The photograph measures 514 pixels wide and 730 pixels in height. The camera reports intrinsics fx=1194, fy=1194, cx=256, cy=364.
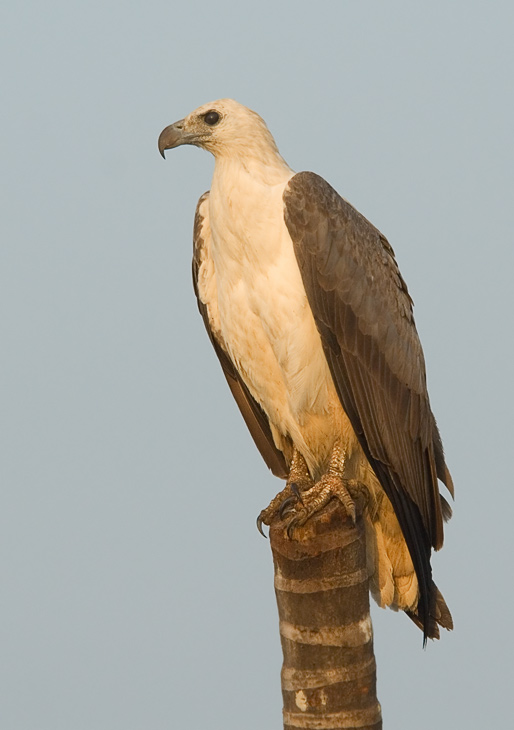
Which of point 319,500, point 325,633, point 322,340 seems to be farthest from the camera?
point 322,340

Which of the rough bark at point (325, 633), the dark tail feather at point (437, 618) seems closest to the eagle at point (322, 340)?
the dark tail feather at point (437, 618)

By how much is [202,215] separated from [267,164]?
0.54 metres

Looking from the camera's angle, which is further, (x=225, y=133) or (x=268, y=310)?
(x=225, y=133)

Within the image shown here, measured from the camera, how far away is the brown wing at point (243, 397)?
7031 millimetres

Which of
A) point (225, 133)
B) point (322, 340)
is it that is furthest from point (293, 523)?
point (225, 133)

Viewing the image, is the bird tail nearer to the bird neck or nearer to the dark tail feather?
the dark tail feather

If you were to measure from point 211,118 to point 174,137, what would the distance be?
25 cm

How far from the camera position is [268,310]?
20.9ft

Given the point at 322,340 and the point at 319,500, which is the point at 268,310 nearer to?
the point at 322,340

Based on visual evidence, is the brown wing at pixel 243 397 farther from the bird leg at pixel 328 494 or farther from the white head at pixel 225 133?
the bird leg at pixel 328 494

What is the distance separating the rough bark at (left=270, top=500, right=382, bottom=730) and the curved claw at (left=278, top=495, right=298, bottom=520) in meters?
0.32

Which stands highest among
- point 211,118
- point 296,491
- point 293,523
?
point 211,118

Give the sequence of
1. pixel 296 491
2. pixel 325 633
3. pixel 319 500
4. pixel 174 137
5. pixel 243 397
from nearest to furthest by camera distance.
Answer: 1. pixel 325 633
2. pixel 319 500
3. pixel 296 491
4. pixel 174 137
5. pixel 243 397

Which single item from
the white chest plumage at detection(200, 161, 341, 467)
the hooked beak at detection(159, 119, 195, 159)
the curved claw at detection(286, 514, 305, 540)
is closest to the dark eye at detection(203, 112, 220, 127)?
the hooked beak at detection(159, 119, 195, 159)
